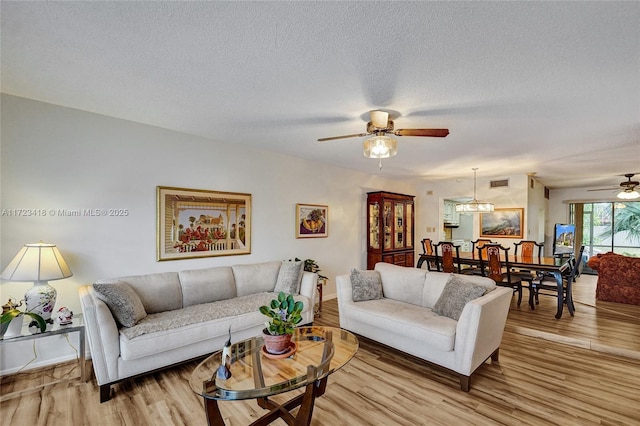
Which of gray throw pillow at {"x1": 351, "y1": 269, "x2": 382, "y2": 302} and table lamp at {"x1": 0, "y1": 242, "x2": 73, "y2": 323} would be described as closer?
table lamp at {"x1": 0, "y1": 242, "x2": 73, "y2": 323}

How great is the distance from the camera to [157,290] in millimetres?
3078

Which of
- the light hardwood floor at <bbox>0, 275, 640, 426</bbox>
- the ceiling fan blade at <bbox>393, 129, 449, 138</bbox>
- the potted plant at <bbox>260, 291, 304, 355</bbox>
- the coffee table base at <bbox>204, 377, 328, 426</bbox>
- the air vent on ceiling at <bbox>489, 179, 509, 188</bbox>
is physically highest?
the ceiling fan blade at <bbox>393, 129, 449, 138</bbox>

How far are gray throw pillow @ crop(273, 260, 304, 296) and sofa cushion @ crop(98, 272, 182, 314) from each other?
1.22m

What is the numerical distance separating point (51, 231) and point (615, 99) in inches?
207

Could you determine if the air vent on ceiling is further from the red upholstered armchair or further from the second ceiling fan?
the second ceiling fan

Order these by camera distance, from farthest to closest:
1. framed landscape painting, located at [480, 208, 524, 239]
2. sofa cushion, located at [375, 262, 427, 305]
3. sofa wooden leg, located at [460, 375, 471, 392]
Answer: framed landscape painting, located at [480, 208, 524, 239]
sofa cushion, located at [375, 262, 427, 305]
sofa wooden leg, located at [460, 375, 471, 392]

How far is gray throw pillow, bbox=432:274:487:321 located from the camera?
9.02 feet

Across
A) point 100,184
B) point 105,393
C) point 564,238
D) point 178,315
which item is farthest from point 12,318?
point 564,238

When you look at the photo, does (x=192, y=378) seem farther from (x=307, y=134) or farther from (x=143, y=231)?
(x=307, y=134)

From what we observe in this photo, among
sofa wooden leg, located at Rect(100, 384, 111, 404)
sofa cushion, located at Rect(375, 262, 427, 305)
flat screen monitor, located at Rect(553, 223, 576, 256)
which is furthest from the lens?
flat screen monitor, located at Rect(553, 223, 576, 256)

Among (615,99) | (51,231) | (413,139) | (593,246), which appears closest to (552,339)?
(615,99)

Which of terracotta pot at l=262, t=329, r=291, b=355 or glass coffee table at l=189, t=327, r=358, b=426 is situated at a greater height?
terracotta pot at l=262, t=329, r=291, b=355

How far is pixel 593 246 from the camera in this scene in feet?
28.2

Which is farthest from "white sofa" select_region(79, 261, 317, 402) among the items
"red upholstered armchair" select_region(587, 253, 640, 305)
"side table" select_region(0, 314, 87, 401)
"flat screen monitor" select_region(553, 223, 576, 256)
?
"flat screen monitor" select_region(553, 223, 576, 256)
